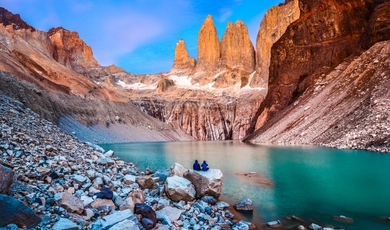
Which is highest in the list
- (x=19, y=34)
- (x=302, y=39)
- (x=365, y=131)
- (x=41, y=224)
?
(x=19, y=34)

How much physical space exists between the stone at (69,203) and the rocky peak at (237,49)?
16038 centimetres

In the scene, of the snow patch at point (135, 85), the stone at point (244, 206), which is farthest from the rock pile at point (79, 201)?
the snow patch at point (135, 85)

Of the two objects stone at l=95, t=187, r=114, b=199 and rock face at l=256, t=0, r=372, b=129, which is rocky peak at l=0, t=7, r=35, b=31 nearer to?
rock face at l=256, t=0, r=372, b=129

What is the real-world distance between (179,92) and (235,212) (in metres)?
142

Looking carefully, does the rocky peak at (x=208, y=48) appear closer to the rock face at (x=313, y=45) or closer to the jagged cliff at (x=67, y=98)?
the jagged cliff at (x=67, y=98)

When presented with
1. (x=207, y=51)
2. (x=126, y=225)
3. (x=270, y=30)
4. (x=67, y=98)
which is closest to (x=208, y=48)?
(x=207, y=51)

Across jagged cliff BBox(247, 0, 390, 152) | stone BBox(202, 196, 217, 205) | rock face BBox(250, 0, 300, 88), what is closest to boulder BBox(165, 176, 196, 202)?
stone BBox(202, 196, 217, 205)

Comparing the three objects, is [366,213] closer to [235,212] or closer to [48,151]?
[235,212]

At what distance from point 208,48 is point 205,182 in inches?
6757

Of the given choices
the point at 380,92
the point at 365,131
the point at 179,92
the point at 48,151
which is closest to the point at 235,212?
the point at 48,151

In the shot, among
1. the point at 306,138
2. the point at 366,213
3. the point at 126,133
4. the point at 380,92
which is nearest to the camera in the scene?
the point at 366,213

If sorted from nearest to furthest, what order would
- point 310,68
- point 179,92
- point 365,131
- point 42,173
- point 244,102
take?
point 42,173
point 365,131
point 310,68
point 244,102
point 179,92

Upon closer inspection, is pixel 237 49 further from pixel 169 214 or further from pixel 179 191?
pixel 169 214

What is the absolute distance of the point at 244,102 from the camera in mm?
127750
